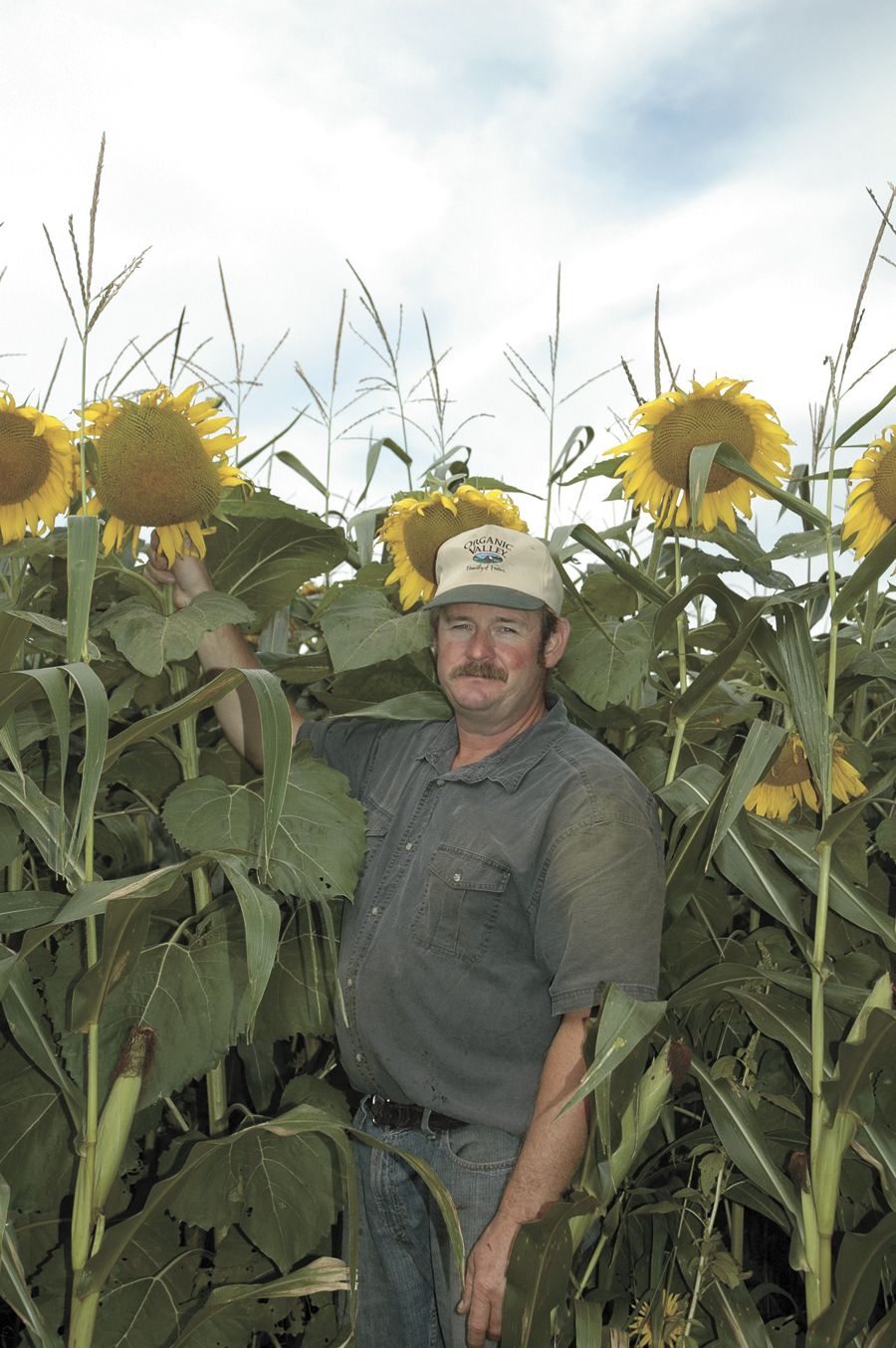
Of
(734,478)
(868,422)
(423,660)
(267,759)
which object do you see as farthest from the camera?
(423,660)

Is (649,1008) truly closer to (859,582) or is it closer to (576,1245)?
(576,1245)

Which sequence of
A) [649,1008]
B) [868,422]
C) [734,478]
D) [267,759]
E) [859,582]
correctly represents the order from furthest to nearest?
[734,478], [868,422], [859,582], [649,1008], [267,759]

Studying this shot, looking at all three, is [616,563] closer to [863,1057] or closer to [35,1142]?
[863,1057]

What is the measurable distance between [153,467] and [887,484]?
1.32 m

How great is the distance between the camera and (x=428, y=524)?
8.50 ft

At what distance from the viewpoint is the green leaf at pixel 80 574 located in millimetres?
1772

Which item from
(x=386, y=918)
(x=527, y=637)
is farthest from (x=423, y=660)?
(x=386, y=918)

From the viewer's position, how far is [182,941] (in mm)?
2496

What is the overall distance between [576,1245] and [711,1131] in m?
0.44

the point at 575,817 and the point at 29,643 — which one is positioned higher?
the point at 29,643

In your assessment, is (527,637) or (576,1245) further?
(527,637)

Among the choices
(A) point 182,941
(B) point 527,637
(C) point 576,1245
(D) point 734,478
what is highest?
(D) point 734,478

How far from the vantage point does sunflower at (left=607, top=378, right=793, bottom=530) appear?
2.38 meters

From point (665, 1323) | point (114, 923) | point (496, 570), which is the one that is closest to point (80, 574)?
point (114, 923)
